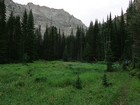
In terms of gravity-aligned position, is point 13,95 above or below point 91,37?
below

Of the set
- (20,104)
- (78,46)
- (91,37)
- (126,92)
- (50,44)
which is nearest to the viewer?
(20,104)

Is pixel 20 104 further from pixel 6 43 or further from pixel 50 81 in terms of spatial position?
pixel 6 43

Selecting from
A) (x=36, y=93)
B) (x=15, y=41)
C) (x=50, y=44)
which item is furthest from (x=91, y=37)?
(x=36, y=93)

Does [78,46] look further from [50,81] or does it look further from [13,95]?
[13,95]

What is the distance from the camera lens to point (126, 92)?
24734mm

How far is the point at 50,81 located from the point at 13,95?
8400 mm

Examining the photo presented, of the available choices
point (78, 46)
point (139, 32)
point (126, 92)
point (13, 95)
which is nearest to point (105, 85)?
point (126, 92)

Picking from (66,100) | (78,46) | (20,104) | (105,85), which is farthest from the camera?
(78,46)

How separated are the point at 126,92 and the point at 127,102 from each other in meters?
4.80

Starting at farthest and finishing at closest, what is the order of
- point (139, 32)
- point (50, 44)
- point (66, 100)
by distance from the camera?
point (50, 44)
point (139, 32)
point (66, 100)

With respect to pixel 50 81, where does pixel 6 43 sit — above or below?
above

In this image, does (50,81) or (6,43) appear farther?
(6,43)

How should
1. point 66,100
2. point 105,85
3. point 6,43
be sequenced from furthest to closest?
1. point 6,43
2. point 105,85
3. point 66,100

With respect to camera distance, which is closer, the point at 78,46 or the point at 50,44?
the point at 50,44
